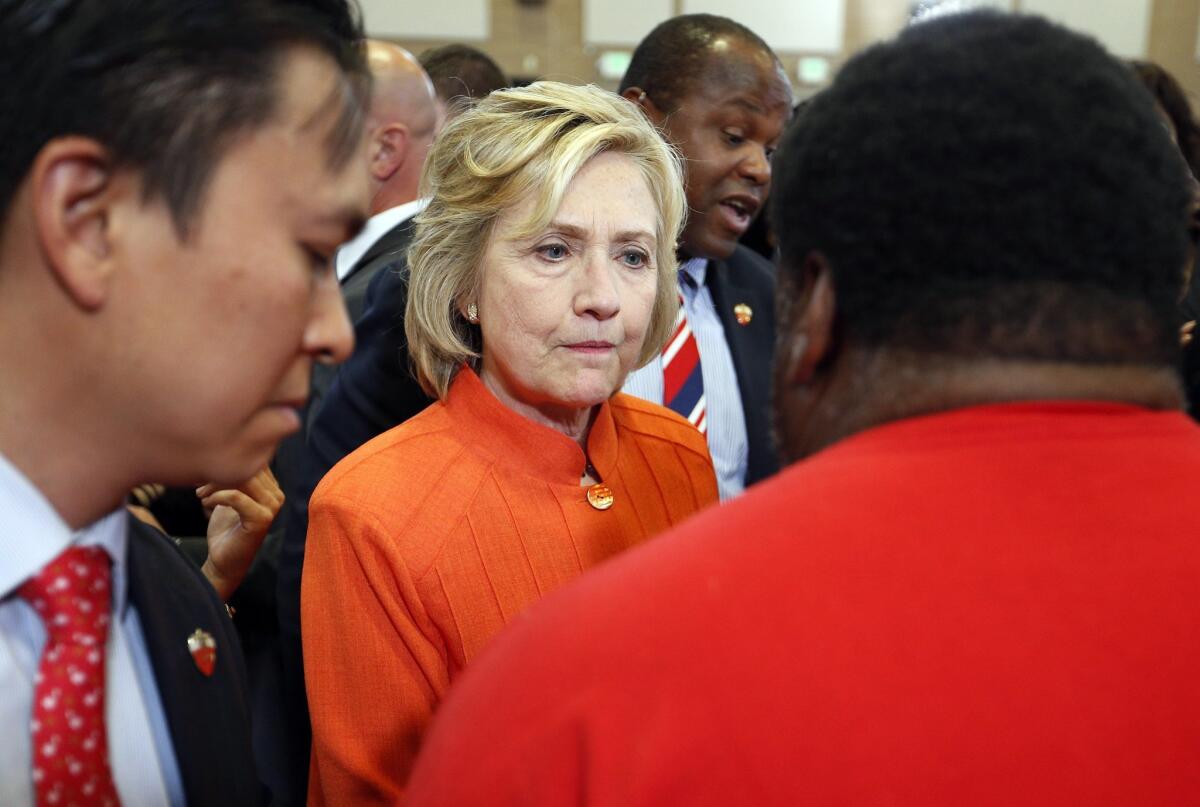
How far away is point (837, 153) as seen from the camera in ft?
2.66

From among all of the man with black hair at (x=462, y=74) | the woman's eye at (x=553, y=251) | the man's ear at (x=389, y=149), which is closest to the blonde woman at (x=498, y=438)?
the woman's eye at (x=553, y=251)

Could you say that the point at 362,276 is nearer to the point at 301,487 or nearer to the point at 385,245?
the point at 385,245

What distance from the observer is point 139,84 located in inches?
34.9

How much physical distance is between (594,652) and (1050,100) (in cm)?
48

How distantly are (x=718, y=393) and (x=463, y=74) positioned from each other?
7.12 feet

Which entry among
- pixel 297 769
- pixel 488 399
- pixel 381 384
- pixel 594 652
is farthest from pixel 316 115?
pixel 297 769

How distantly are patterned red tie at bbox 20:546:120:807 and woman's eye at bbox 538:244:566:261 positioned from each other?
93cm

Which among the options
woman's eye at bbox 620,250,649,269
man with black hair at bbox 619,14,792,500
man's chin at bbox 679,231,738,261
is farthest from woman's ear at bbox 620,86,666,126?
woman's eye at bbox 620,250,649,269

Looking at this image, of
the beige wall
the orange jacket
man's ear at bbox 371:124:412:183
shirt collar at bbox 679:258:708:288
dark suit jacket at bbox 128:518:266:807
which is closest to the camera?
dark suit jacket at bbox 128:518:266:807

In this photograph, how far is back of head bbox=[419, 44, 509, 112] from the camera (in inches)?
162

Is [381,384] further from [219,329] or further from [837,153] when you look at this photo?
[837,153]

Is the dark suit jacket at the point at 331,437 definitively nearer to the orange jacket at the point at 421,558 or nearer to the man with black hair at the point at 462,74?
the orange jacket at the point at 421,558

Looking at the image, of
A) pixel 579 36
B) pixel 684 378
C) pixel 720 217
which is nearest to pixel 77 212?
pixel 684 378

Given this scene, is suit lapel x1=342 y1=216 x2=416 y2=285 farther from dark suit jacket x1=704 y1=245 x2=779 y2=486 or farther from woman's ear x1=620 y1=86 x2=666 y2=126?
dark suit jacket x1=704 y1=245 x2=779 y2=486
